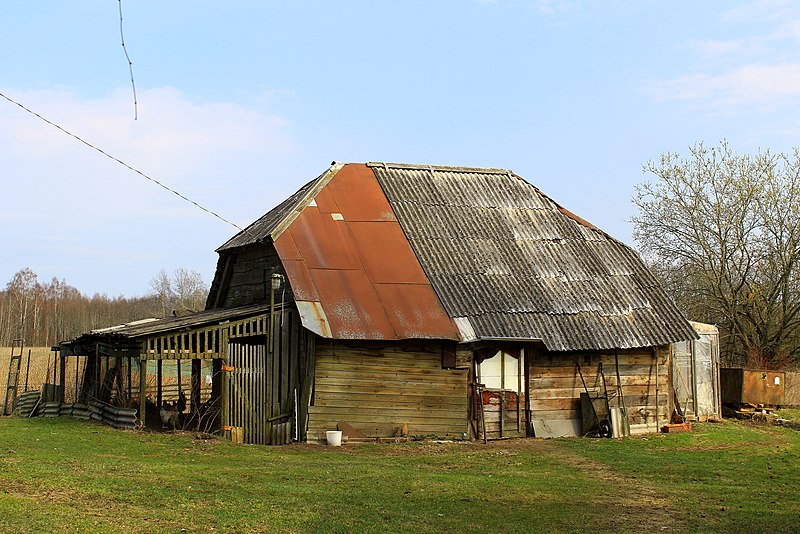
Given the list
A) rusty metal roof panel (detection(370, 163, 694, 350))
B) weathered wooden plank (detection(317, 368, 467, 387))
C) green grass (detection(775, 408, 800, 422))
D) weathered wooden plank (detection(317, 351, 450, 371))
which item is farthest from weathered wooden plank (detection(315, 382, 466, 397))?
green grass (detection(775, 408, 800, 422))

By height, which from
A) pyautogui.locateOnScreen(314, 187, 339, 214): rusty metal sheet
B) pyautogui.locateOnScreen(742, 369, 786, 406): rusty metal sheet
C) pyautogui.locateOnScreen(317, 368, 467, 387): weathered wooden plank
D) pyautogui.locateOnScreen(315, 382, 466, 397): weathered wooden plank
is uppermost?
pyautogui.locateOnScreen(314, 187, 339, 214): rusty metal sheet

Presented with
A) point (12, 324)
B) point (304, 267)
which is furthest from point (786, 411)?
point (12, 324)

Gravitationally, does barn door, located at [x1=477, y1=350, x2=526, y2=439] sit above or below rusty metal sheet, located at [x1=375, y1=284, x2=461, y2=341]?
below

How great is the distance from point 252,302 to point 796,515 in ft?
47.9

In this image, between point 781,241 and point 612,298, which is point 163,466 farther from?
point 781,241

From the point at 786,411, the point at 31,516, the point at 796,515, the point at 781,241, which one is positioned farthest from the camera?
the point at 781,241

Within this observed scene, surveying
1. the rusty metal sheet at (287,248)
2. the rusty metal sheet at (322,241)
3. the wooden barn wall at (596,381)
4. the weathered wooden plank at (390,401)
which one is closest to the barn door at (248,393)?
the weathered wooden plank at (390,401)

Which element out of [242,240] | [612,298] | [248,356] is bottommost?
[248,356]

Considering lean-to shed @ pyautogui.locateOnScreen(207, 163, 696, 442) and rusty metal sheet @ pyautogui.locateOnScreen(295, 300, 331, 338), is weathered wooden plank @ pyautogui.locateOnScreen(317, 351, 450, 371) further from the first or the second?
rusty metal sheet @ pyautogui.locateOnScreen(295, 300, 331, 338)

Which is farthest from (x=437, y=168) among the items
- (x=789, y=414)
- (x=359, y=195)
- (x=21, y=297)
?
(x=21, y=297)

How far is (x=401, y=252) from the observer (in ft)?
73.2

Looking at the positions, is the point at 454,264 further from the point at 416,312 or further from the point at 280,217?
the point at 280,217

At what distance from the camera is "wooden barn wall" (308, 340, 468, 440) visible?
19.2 m

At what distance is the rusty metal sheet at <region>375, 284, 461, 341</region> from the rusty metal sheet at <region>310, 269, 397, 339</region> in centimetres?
21
